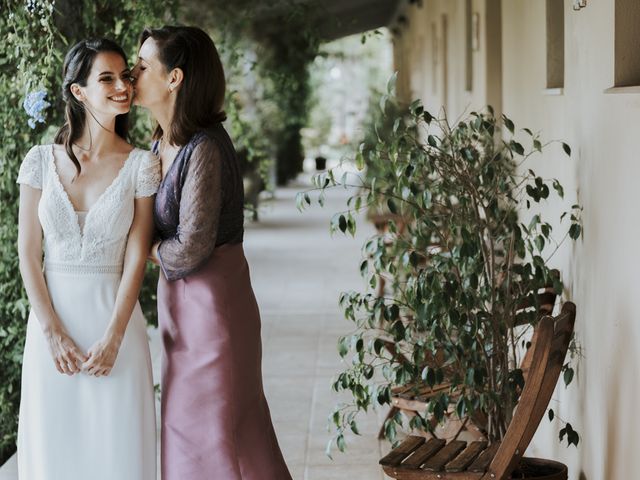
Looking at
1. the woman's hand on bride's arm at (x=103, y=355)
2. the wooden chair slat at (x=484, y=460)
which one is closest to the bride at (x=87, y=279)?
the woman's hand on bride's arm at (x=103, y=355)

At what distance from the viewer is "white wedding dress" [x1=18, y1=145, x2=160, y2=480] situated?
2.95 m

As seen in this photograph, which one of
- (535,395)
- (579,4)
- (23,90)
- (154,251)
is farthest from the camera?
(23,90)

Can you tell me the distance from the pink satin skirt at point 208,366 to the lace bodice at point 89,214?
0.76 ft

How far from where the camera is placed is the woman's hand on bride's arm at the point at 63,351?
2.93m

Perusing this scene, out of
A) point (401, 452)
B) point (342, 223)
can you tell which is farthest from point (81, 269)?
point (401, 452)

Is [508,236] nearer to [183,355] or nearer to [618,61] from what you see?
[618,61]

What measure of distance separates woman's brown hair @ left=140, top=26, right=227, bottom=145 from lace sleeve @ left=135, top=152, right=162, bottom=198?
82 millimetres

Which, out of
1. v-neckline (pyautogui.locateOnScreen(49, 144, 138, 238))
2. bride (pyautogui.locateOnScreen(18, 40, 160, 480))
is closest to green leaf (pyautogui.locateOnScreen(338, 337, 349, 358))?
bride (pyautogui.locateOnScreen(18, 40, 160, 480))

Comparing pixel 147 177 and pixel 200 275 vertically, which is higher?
pixel 147 177

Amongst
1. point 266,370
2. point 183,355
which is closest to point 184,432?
point 183,355

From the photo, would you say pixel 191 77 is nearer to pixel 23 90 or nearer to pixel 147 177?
pixel 147 177

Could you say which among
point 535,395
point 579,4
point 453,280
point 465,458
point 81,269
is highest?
point 579,4

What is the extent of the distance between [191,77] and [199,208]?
1.16 ft

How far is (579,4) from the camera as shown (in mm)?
3527
